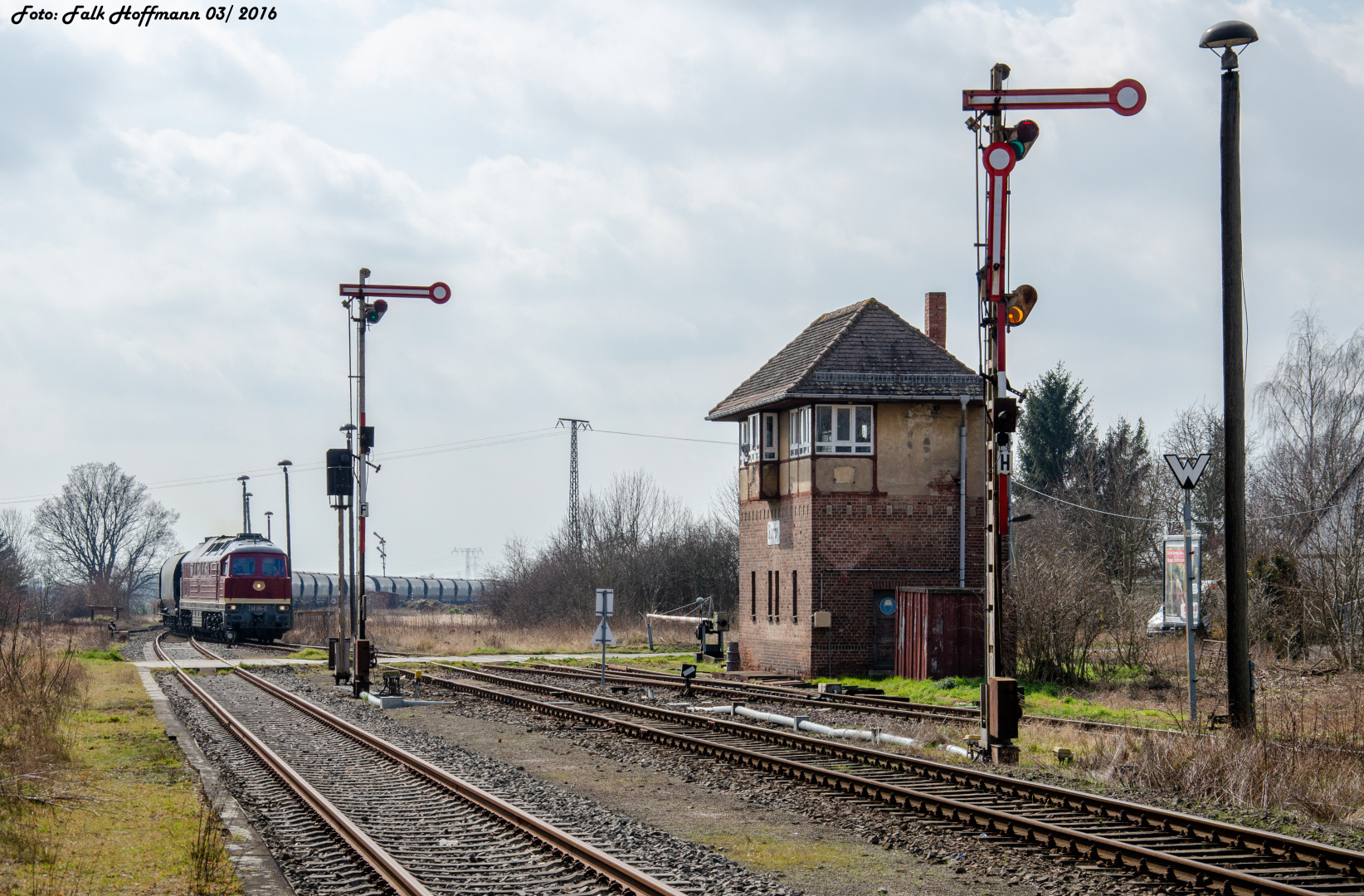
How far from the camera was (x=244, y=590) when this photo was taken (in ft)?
149

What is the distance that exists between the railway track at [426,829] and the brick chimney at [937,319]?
2063 centimetres

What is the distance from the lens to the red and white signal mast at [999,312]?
43.5ft

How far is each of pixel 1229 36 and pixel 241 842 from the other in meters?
12.7

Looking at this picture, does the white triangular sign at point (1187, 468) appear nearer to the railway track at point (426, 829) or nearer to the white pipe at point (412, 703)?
the railway track at point (426, 829)

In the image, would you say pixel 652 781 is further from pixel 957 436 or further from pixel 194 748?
pixel 957 436

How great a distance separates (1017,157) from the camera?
13844 millimetres

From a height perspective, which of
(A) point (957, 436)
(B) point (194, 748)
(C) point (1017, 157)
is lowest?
(B) point (194, 748)

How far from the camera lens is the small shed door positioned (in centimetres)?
2838

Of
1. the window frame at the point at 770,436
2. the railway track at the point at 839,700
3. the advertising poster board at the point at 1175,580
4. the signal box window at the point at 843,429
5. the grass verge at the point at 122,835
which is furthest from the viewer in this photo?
the window frame at the point at 770,436

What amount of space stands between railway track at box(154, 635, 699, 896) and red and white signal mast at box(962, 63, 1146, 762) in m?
5.37

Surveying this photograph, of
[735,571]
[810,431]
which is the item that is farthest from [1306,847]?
[735,571]

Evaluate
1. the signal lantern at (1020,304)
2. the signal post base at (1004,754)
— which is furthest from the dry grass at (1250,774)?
the signal lantern at (1020,304)

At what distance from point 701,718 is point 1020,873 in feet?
30.1

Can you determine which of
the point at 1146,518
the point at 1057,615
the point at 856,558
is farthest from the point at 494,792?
the point at 1146,518
